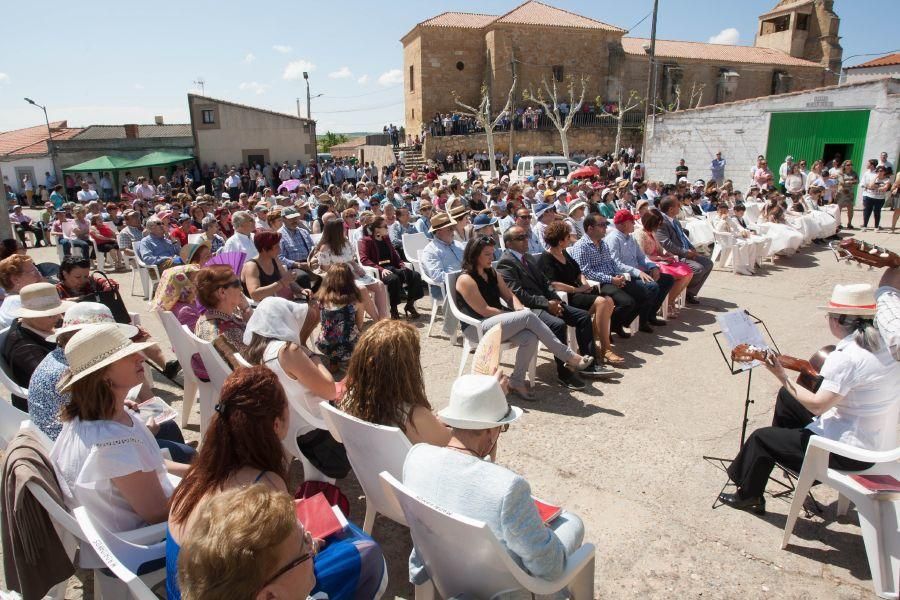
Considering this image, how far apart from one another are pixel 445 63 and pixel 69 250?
30785mm

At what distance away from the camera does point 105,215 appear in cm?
1197

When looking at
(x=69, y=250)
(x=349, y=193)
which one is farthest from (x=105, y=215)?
(x=349, y=193)

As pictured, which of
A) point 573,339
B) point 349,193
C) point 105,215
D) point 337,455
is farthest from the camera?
point 349,193

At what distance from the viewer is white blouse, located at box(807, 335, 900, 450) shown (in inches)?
102

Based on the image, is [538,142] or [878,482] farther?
[538,142]

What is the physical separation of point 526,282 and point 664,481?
2170 millimetres

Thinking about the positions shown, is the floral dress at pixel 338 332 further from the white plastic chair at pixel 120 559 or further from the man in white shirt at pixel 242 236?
the white plastic chair at pixel 120 559

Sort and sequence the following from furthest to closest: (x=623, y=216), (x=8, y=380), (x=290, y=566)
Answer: (x=623, y=216) < (x=8, y=380) < (x=290, y=566)

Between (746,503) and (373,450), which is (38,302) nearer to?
(373,450)

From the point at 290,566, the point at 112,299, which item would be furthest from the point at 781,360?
the point at 112,299

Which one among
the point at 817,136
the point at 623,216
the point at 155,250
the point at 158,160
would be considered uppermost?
the point at 817,136

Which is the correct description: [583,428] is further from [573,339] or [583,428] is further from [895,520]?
[895,520]

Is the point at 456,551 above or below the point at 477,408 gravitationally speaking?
below

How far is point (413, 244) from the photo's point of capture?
25.0 feet
